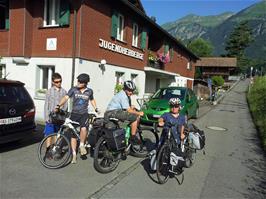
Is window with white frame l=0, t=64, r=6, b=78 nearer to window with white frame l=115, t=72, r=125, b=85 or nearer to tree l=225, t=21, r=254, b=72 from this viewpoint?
window with white frame l=115, t=72, r=125, b=85

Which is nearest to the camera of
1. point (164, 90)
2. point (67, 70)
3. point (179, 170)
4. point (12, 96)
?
point (179, 170)

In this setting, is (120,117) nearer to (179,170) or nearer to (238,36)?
(179,170)

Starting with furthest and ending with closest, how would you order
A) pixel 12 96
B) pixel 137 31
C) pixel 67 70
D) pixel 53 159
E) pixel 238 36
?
pixel 238 36 < pixel 137 31 < pixel 67 70 < pixel 12 96 < pixel 53 159

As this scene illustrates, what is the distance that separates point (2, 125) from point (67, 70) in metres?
5.94

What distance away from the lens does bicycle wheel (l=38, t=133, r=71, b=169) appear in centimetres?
564

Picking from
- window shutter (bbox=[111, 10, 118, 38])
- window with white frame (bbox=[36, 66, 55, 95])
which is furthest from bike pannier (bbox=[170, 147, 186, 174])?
window shutter (bbox=[111, 10, 118, 38])

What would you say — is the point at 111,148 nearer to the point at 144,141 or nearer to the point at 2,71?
the point at 144,141

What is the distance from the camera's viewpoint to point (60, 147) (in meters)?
5.70

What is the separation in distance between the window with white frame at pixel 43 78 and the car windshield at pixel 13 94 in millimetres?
5880

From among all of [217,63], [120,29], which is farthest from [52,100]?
[217,63]

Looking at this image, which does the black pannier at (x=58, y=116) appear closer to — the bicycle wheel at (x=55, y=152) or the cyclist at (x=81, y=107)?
the cyclist at (x=81, y=107)

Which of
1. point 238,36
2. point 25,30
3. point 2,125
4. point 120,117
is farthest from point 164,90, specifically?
point 238,36

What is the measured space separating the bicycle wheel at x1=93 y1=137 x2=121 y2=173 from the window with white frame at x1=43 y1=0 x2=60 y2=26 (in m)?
8.30

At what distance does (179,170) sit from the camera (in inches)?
211
